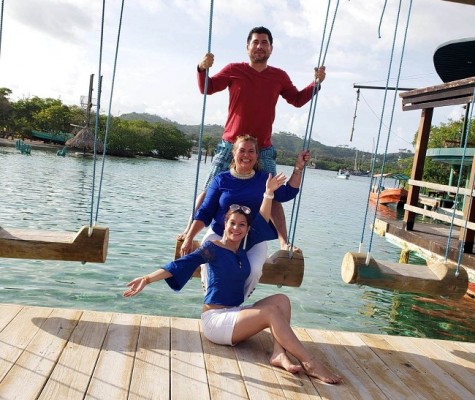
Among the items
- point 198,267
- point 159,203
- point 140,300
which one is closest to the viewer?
point 198,267

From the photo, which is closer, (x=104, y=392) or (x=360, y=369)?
(x=104, y=392)

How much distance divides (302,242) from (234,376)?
51.3ft

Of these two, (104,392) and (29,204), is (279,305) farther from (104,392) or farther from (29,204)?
(29,204)

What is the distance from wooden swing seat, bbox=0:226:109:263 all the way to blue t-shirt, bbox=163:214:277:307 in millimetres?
598

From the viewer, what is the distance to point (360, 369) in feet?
12.6

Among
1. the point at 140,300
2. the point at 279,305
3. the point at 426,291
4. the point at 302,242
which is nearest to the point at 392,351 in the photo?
the point at 426,291

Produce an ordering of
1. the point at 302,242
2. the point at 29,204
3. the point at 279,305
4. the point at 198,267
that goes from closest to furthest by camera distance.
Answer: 1. the point at 279,305
2. the point at 198,267
3. the point at 302,242
4. the point at 29,204

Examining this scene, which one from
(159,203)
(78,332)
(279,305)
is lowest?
(159,203)

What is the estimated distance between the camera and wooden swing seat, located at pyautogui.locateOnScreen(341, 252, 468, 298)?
13.9 feet

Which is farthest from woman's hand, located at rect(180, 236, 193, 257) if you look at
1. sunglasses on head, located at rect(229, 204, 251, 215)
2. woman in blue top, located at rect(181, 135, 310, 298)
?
sunglasses on head, located at rect(229, 204, 251, 215)

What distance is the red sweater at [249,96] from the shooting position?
4438 mm

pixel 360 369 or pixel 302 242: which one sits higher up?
pixel 360 369

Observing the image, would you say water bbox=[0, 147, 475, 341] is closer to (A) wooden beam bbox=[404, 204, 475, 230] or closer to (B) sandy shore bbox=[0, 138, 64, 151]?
(A) wooden beam bbox=[404, 204, 475, 230]

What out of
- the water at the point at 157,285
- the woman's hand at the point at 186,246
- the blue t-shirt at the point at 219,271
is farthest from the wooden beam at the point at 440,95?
the woman's hand at the point at 186,246
